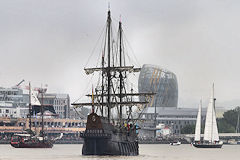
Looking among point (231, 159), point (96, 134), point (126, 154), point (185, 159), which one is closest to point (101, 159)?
point (96, 134)

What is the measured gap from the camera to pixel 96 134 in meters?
127

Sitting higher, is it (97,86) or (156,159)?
(97,86)

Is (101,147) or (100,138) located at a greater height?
(100,138)

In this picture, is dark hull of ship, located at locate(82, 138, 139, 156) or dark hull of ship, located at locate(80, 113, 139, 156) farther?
dark hull of ship, located at locate(82, 138, 139, 156)

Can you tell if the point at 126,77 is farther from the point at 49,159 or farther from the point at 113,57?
the point at 49,159

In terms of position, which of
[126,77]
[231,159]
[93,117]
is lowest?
[231,159]

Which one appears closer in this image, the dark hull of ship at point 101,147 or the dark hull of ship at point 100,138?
the dark hull of ship at point 100,138

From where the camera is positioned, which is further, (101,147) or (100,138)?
(101,147)

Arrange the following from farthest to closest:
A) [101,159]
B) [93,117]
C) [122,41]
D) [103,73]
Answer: [122,41] < [103,73] < [93,117] < [101,159]

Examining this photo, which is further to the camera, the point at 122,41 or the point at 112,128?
the point at 122,41

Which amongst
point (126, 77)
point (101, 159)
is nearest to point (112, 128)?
point (101, 159)

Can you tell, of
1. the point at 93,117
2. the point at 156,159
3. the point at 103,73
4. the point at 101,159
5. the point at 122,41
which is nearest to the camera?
the point at 101,159

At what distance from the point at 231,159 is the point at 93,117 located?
41466 millimetres

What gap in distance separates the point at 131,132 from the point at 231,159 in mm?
23958
